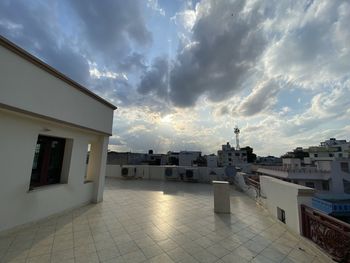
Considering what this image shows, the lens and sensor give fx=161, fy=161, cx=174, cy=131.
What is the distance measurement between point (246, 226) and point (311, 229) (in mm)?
1280

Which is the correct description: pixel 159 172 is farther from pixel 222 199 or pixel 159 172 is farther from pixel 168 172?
pixel 222 199

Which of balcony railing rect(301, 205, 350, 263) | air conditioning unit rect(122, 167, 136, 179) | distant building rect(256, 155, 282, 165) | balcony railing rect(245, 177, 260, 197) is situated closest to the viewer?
balcony railing rect(301, 205, 350, 263)

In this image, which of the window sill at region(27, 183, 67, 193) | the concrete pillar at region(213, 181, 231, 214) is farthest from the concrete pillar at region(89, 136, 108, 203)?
the concrete pillar at region(213, 181, 231, 214)

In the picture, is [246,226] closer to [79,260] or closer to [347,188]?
[79,260]

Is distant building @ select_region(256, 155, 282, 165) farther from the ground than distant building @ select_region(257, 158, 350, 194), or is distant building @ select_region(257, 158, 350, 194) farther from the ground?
distant building @ select_region(256, 155, 282, 165)

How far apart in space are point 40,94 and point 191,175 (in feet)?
30.3

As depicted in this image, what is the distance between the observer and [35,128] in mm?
3877

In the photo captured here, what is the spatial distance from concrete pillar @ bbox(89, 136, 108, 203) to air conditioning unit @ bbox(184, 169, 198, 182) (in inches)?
242

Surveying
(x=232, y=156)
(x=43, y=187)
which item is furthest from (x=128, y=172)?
(x=232, y=156)

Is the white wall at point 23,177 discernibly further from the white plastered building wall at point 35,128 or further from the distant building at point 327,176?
the distant building at point 327,176

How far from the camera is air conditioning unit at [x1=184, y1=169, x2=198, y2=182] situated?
10.9 metres

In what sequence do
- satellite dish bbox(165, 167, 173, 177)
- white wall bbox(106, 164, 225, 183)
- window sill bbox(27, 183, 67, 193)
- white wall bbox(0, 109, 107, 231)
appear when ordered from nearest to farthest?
white wall bbox(0, 109, 107, 231)
window sill bbox(27, 183, 67, 193)
white wall bbox(106, 164, 225, 183)
satellite dish bbox(165, 167, 173, 177)

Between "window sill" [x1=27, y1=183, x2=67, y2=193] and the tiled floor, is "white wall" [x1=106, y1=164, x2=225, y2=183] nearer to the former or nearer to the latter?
the tiled floor

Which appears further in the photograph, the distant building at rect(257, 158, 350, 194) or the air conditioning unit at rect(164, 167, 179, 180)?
the distant building at rect(257, 158, 350, 194)
